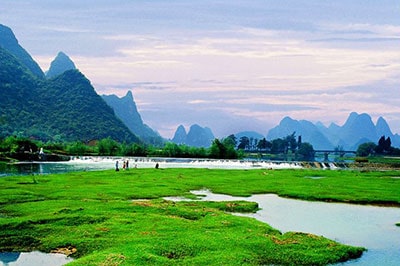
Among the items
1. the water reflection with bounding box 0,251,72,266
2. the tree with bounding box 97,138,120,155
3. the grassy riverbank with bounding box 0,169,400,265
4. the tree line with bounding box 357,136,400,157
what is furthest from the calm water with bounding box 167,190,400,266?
the tree line with bounding box 357,136,400,157

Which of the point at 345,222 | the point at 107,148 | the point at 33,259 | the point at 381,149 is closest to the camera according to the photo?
the point at 33,259

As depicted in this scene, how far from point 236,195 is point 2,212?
21.0m

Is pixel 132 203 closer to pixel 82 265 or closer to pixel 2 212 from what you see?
pixel 2 212

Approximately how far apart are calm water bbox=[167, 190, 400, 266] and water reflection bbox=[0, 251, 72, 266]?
13.0 meters

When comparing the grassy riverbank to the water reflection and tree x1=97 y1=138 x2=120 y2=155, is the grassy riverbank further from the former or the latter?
tree x1=97 y1=138 x2=120 y2=155

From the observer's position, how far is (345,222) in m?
29.4

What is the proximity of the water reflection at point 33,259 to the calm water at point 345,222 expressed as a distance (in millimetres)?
12973

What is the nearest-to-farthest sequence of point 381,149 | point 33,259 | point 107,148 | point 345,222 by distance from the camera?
point 33,259 < point 345,222 < point 107,148 < point 381,149

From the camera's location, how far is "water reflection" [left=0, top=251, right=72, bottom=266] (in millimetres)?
18938

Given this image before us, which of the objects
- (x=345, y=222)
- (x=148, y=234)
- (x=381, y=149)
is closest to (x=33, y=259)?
(x=148, y=234)

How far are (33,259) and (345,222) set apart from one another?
20047 millimetres

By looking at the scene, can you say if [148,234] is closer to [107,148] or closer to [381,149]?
[107,148]

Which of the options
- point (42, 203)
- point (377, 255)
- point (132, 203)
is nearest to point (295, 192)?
point (132, 203)

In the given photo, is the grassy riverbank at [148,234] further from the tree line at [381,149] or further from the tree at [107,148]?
the tree line at [381,149]
